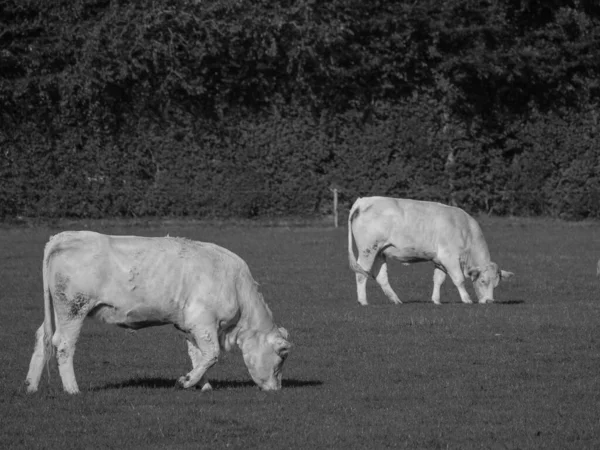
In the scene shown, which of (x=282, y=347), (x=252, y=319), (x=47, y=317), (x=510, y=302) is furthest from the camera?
(x=510, y=302)

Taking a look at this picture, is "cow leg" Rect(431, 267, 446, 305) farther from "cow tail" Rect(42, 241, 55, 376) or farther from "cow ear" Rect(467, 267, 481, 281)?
"cow tail" Rect(42, 241, 55, 376)

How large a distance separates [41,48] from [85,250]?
26.3 metres

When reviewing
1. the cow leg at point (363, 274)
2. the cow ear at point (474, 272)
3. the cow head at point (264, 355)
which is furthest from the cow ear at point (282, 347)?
the cow ear at point (474, 272)

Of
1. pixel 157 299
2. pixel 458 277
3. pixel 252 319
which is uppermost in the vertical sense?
pixel 157 299

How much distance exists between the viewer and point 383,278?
19281 millimetres

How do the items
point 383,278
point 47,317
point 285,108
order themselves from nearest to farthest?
point 47,317, point 383,278, point 285,108

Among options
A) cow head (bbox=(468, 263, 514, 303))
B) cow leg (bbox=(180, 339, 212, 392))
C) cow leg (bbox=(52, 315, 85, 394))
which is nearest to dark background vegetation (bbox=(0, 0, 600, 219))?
cow head (bbox=(468, 263, 514, 303))

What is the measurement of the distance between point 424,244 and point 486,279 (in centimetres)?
115

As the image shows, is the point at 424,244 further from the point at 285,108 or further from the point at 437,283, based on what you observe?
the point at 285,108

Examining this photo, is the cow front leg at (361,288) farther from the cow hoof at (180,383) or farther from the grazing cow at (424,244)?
the cow hoof at (180,383)

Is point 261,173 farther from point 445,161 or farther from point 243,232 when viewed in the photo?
point 445,161

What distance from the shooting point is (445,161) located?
35.1 m

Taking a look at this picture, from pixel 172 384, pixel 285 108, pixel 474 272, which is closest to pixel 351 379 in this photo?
pixel 172 384

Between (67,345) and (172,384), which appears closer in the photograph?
(67,345)
